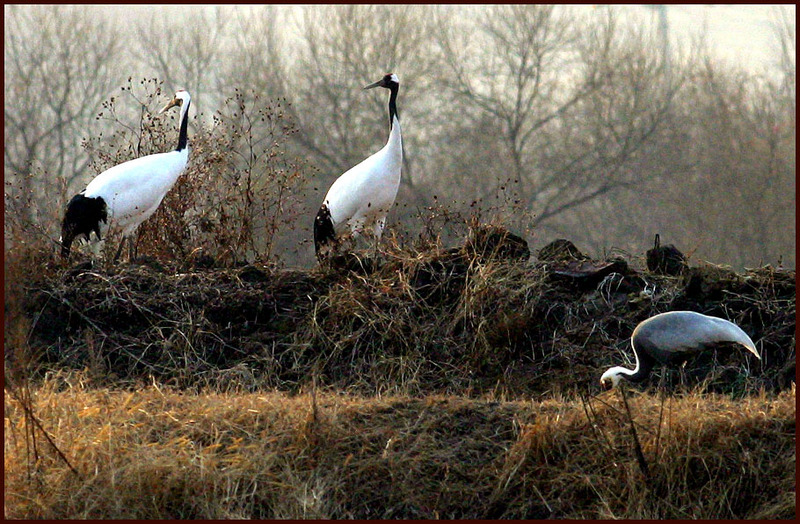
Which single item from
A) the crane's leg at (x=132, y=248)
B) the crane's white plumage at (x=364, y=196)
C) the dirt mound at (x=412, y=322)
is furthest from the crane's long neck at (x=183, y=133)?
the dirt mound at (x=412, y=322)

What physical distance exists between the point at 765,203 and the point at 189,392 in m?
26.8

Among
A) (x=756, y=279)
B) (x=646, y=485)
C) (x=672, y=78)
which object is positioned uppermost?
(x=672, y=78)

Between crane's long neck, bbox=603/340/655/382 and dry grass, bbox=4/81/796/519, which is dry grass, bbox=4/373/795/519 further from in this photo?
crane's long neck, bbox=603/340/655/382

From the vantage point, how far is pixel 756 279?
8047 mm

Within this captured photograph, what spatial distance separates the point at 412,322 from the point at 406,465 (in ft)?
6.83

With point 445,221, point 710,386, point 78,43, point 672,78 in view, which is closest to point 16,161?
point 78,43

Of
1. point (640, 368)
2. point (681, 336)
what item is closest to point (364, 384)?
point (640, 368)

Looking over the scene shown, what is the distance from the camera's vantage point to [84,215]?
373 inches

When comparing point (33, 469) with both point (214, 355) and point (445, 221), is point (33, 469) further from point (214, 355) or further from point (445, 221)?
point (445, 221)

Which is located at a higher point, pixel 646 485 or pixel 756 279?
pixel 756 279

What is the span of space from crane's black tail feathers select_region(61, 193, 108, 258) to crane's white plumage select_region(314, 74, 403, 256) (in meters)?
1.68

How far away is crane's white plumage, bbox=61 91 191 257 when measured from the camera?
30.8 ft

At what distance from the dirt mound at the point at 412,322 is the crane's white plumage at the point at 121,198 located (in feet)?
3.16

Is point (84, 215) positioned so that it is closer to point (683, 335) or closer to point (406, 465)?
point (406, 465)
